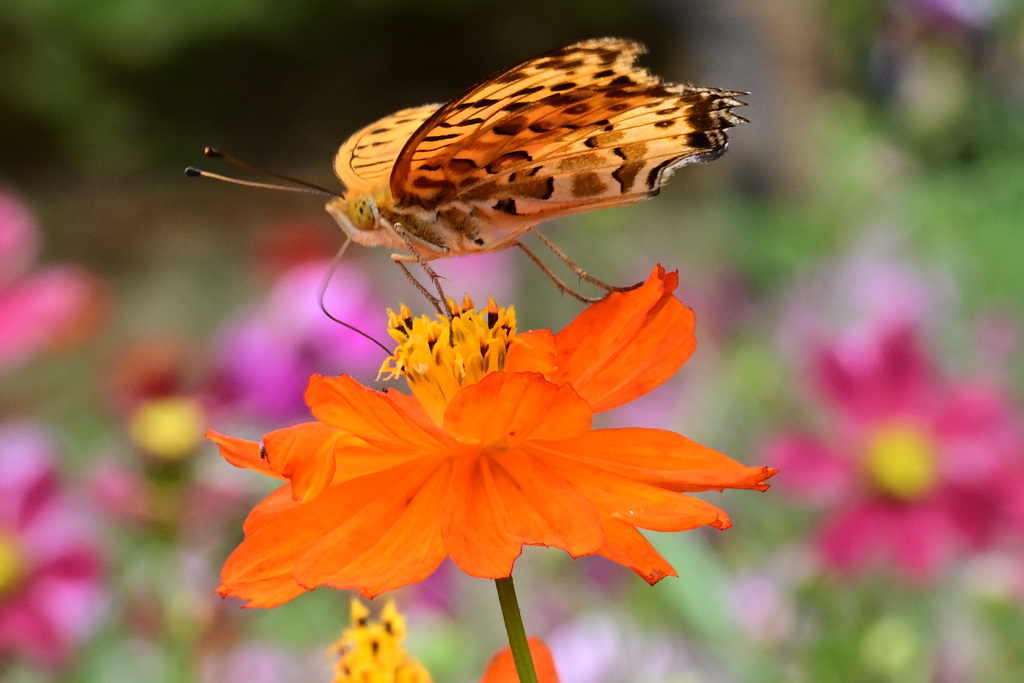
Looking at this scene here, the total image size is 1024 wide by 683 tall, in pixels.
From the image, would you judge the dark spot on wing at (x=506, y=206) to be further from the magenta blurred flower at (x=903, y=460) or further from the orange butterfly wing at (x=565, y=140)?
the magenta blurred flower at (x=903, y=460)

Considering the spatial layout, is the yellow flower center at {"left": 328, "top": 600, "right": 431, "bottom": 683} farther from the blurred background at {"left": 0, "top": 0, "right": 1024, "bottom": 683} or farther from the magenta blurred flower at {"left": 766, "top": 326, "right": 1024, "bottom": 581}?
the magenta blurred flower at {"left": 766, "top": 326, "right": 1024, "bottom": 581}

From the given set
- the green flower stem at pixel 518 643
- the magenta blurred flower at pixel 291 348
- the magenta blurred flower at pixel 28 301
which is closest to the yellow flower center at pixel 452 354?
the green flower stem at pixel 518 643

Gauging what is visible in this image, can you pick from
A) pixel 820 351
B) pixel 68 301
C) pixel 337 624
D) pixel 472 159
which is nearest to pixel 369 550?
pixel 472 159

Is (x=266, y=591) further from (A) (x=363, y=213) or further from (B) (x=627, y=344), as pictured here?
(A) (x=363, y=213)

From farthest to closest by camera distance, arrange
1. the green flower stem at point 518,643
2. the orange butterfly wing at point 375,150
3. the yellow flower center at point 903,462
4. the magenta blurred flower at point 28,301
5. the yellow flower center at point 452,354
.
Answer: the yellow flower center at point 903,462
the magenta blurred flower at point 28,301
the orange butterfly wing at point 375,150
the yellow flower center at point 452,354
the green flower stem at point 518,643

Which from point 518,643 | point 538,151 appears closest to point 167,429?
point 538,151

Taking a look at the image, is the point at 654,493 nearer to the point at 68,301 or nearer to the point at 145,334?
the point at 68,301
